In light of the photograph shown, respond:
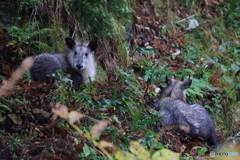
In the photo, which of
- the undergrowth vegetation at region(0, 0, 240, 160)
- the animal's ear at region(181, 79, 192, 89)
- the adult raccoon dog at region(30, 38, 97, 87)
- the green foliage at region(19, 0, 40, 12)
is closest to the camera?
the undergrowth vegetation at region(0, 0, 240, 160)

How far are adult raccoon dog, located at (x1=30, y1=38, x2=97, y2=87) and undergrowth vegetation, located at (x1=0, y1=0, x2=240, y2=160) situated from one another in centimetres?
29

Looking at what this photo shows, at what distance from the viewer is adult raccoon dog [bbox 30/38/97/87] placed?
654 cm

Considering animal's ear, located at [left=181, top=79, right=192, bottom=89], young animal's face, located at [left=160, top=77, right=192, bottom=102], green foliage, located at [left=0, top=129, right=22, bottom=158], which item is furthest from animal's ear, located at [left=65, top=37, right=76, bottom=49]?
green foliage, located at [left=0, top=129, right=22, bottom=158]

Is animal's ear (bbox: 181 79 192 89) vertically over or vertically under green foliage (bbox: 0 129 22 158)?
under

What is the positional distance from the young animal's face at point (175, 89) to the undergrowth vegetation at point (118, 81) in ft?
0.77

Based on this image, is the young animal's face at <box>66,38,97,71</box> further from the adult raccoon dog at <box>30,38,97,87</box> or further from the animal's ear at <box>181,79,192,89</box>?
the animal's ear at <box>181,79,192,89</box>

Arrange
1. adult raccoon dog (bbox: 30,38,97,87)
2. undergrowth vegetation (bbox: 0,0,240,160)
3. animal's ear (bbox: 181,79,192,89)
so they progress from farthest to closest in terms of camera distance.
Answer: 1. animal's ear (bbox: 181,79,192,89)
2. adult raccoon dog (bbox: 30,38,97,87)
3. undergrowth vegetation (bbox: 0,0,240,160)

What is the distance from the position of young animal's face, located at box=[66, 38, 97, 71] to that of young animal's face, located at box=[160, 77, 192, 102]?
212 cm

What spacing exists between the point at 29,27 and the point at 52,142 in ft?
9.87

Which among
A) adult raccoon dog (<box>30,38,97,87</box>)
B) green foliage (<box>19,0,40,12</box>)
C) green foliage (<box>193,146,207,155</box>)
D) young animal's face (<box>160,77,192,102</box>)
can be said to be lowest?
green foliage (<box>193,146,207,155</box>)

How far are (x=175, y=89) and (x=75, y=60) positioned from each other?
8.53ft

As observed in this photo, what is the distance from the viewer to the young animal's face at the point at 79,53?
6.94 m

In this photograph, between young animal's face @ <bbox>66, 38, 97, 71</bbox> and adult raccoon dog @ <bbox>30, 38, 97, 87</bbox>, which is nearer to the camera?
adult raccoon dog @ <bbox>30, 38, 97, 87</bbox>

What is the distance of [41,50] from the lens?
7117 mm
